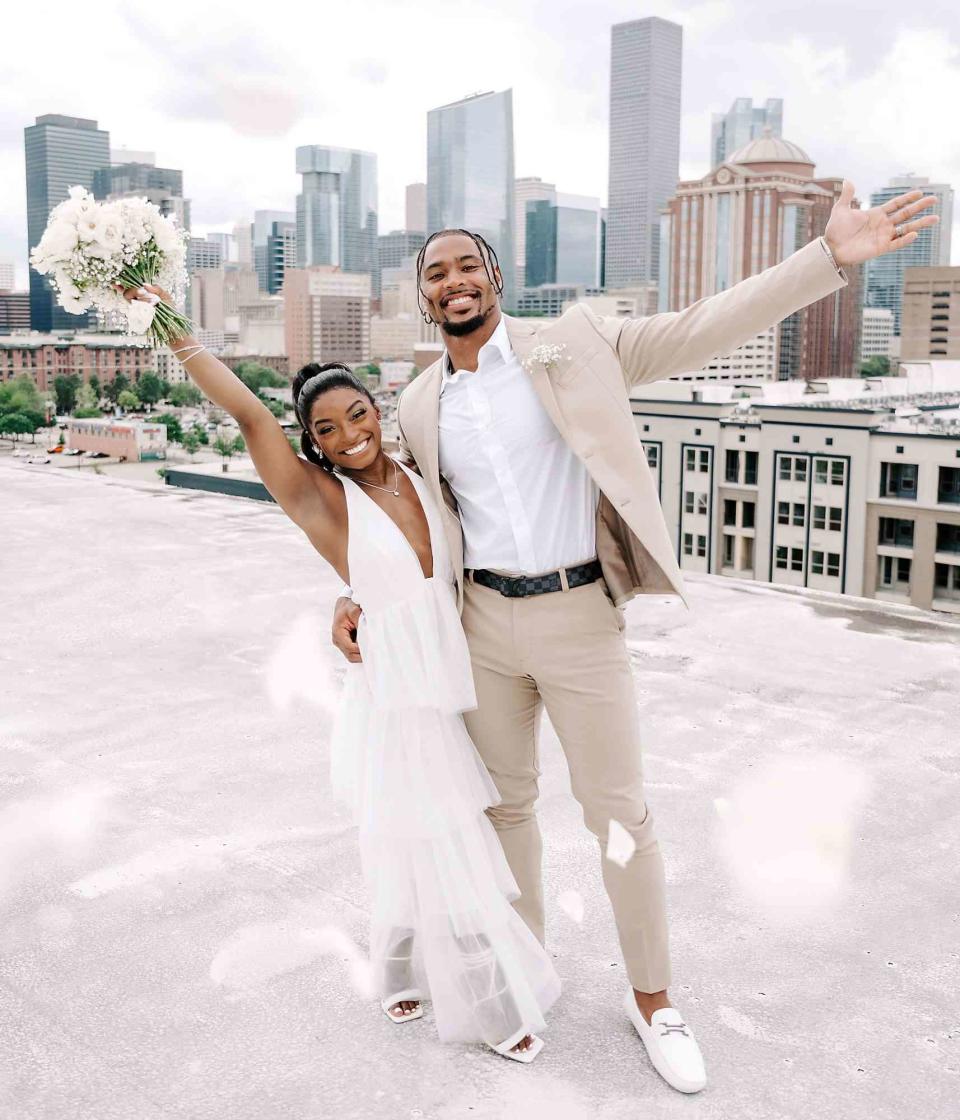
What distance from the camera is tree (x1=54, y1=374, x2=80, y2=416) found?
92500 mm

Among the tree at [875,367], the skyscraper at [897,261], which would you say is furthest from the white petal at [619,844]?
the skyscraper at [897,261]

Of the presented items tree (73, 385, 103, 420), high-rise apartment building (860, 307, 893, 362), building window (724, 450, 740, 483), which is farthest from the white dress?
high-rise apartment building (860, 307, 893, 362)

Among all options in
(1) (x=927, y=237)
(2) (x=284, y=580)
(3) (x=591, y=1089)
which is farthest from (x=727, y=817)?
(1) (x=927, y=237)

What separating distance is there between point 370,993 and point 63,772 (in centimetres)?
141

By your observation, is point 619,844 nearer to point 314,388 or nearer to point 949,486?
point 314,388

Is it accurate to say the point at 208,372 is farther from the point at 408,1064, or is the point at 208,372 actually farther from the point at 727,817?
the point at 727,817

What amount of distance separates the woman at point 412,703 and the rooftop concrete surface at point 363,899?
0.13m

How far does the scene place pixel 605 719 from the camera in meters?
1.95

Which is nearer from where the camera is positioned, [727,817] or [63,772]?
[727,817]

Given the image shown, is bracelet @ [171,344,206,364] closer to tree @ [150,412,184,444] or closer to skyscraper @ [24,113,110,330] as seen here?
tree @ [150,412,184,444]

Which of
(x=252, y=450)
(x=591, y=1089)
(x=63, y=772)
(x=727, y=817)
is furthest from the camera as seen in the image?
(x=63, y=772)

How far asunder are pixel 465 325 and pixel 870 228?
680 mm

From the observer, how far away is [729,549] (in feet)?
107

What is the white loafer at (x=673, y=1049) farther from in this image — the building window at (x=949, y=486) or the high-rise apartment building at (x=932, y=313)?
the high-rise apartment building at (x=932, y=313)
